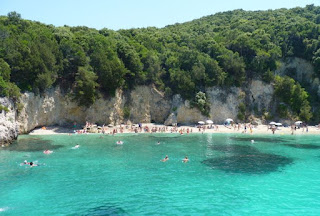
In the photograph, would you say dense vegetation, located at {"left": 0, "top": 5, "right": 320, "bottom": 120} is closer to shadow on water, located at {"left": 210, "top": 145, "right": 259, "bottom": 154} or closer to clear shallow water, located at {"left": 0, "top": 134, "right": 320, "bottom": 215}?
clear shallow water, located at {"left": 0, "top": 134, "right": 320, "bottom": 215}

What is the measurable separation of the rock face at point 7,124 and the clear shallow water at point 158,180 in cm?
153

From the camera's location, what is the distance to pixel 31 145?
1500 inches

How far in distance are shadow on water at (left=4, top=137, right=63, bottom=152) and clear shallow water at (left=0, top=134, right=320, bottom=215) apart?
0.41 feet

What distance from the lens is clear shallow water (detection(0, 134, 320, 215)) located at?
17578mm

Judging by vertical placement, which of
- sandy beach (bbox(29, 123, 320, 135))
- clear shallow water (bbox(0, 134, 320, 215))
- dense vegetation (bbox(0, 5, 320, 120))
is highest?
dense vegetation (bbox(0, 5, 320, 120))

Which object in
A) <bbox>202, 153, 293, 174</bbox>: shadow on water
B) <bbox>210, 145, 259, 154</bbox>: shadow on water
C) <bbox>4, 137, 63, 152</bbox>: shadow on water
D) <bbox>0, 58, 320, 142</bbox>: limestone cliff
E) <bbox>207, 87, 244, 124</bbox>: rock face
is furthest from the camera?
<bbox>207, 87, 244, 124</bbox>: rock face

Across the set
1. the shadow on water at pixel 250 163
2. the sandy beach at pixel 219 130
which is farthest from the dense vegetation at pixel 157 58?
the shadow on water at pixel 250 163

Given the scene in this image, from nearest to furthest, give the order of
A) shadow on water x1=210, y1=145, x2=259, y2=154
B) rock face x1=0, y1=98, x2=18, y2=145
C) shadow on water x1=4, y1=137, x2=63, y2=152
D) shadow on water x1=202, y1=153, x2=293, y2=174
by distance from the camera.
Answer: shadow on water x1=202, y1=153, x2=293, y2=174
shadow on water x1=4, y1=137, x2=63, y2=152
shadow on water x1=210, y1=145, x2=259, y2=154
rock face x1=0, y1=98, x2=18, y2=145

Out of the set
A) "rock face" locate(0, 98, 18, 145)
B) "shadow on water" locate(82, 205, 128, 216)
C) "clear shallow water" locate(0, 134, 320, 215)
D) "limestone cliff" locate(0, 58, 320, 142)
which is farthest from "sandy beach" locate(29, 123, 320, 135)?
"shadow on water" locate(82, 205, 128, 216)

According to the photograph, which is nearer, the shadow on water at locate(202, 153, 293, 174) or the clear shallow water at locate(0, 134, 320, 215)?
the clear shallow water at locate(0, 134, 320, 215)

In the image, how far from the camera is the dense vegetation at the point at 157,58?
47344 mm

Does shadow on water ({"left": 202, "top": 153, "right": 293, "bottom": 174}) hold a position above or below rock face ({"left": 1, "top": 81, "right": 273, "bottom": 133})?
below

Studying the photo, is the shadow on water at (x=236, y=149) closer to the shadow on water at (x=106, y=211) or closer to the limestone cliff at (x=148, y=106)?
the limestone cliff at (x=148, y=106)

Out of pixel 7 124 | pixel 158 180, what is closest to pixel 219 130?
pixel 158 180
